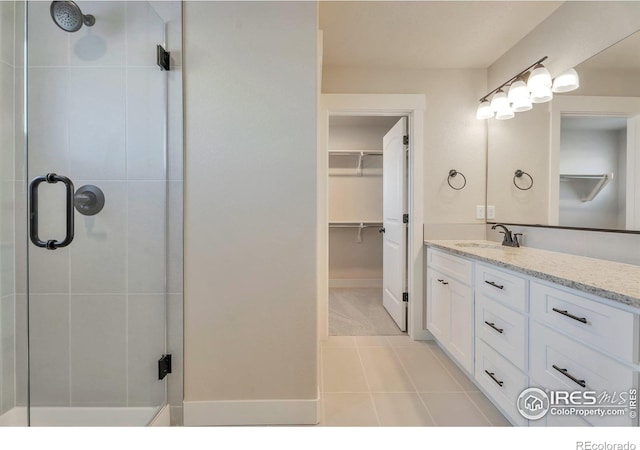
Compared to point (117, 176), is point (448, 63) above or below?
above

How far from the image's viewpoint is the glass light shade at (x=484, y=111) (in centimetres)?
236

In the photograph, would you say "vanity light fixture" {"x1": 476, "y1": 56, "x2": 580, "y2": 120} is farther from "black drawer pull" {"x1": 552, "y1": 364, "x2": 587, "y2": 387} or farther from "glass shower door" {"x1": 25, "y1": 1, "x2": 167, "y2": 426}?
"glass shower door" {"x1": 25, "y1": 1, "x2": 167, "y2": 426}

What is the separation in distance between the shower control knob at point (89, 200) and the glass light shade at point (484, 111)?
2.75 metres

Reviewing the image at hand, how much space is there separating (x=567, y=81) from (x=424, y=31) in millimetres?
998

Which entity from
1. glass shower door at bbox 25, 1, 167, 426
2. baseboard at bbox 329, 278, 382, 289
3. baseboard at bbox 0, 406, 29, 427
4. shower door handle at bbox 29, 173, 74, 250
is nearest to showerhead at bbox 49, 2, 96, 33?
glass shower door at bbox 25, 1, 167, 426

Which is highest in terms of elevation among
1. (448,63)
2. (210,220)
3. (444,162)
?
(448,63)

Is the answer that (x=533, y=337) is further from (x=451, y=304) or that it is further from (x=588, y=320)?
(x=451, y=304)

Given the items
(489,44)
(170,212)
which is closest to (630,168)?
(489,44)

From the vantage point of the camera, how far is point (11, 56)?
4.51 feet

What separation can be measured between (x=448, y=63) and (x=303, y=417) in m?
2.88

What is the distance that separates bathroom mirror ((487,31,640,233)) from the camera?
146cm

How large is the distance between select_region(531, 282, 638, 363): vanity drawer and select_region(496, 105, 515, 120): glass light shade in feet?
5.11

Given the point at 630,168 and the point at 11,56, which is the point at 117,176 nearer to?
the point at 11,56

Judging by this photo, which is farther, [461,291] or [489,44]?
[489,44]
